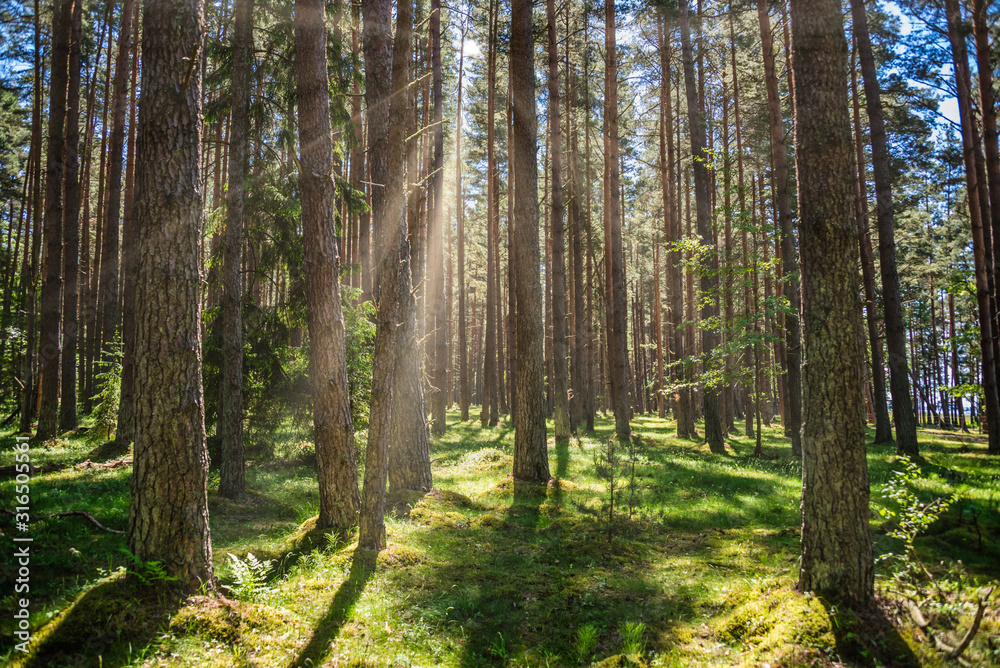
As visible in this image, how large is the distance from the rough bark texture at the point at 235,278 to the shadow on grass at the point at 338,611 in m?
3.86

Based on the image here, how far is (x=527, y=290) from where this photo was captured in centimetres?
962

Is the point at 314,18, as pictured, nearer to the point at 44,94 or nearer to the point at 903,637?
the point at 903,637

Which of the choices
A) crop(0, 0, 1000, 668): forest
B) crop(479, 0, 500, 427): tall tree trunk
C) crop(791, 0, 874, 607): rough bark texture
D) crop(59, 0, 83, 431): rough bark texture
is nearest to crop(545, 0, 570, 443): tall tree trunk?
crop(0, 0, 1000, 668): forest

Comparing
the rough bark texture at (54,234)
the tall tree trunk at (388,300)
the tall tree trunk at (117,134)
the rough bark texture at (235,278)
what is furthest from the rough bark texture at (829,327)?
the tall tree trunk at (117,134)

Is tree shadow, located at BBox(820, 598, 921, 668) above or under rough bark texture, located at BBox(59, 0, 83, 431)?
under

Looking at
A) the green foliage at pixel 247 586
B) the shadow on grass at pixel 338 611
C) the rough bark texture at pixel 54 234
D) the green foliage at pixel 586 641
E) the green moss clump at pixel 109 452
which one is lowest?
the green foliage at pixel 586 641

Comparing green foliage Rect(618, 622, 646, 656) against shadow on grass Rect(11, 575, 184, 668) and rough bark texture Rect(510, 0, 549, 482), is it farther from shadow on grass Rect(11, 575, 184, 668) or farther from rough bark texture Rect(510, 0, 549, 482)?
rough bark texture Rect(510, 0, 549, 482)

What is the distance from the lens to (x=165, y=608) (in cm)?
391

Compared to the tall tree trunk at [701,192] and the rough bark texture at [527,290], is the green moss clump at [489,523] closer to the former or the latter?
the rough bark texture at [527,290]

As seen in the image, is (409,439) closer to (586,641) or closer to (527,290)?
(527,290)

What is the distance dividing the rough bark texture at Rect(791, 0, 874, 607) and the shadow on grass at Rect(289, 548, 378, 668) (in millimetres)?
3951

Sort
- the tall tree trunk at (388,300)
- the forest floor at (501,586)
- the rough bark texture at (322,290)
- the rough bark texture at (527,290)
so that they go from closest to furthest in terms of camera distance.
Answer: the forest floor at (501,586), the tall tree trunk at (388,300), the rough bark texture at (322,290), the rough bark texture at (527,290)

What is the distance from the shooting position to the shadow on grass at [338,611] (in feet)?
12.6

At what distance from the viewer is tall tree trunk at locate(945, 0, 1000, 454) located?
44.0ft
